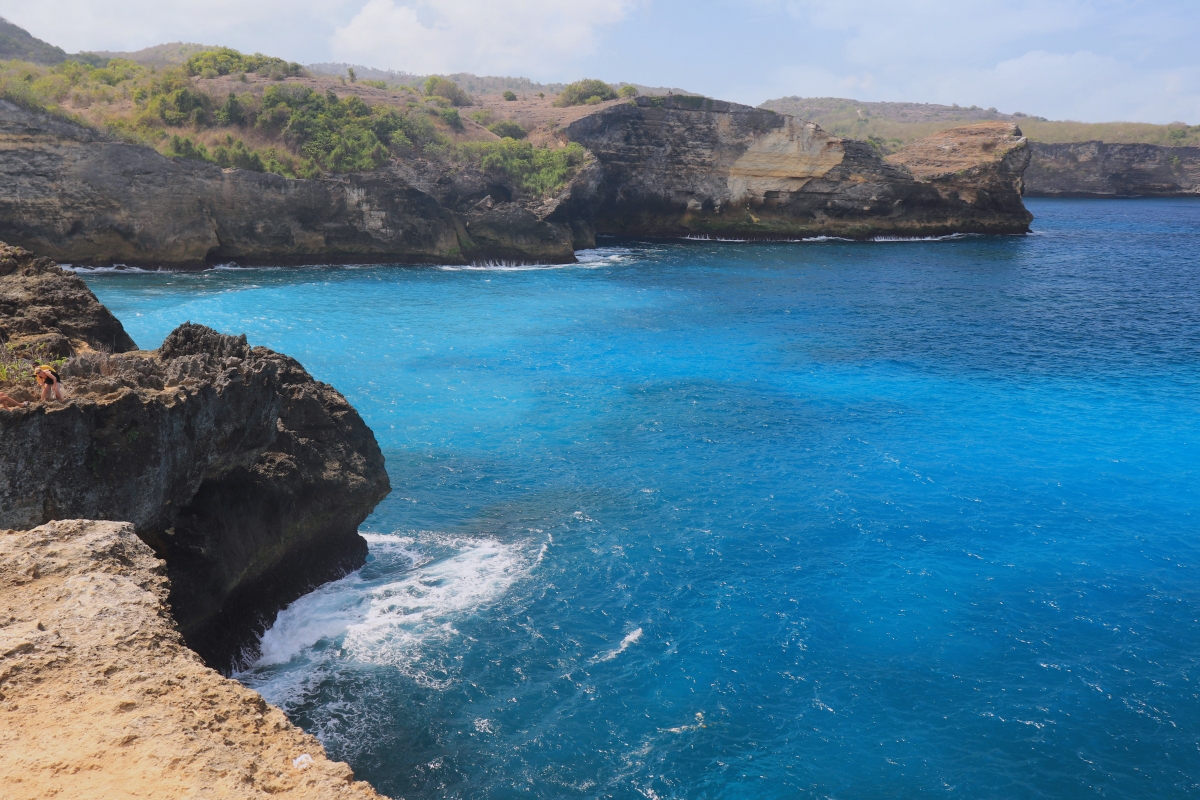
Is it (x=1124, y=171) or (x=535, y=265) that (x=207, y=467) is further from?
(x=1124, y=171)

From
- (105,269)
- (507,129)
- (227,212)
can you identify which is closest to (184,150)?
(227,212)

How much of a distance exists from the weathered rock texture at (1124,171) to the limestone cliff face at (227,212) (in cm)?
8981

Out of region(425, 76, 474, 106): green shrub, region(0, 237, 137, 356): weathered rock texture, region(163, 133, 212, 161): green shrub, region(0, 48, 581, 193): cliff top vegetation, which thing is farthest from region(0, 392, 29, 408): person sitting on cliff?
region(425, 76, 474, 106): green shrub

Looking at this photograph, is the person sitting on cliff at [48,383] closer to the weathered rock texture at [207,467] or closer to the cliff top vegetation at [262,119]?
the weathered rock texture at [207,467]

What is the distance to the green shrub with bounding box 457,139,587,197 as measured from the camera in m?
55.1

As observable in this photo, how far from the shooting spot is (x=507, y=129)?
2479 inches

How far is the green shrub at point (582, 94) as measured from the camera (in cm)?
6994

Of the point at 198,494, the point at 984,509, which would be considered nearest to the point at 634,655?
the point at 198,494

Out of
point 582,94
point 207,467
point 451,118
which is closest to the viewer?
point 207,467

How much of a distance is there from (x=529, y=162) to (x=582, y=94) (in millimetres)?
16751

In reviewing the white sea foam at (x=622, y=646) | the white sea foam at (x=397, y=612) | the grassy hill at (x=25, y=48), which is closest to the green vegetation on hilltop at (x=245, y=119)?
the grassy hill at (x=25, y=48)

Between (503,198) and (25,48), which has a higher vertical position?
(25,48)

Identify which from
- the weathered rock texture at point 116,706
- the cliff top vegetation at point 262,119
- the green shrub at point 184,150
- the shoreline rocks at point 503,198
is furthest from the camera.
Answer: the cliff top vegetation at point 262,119

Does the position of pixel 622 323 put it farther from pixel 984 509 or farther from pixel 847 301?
pixel 984 509
